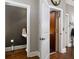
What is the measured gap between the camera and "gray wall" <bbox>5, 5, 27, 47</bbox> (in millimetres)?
5152

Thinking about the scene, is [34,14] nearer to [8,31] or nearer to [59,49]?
[8,31]

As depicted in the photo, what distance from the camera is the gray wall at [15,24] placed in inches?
203

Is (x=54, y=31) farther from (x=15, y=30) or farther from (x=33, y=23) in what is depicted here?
(x=15, y=30)

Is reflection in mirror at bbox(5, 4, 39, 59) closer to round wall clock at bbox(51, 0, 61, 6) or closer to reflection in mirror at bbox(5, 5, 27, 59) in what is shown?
reflection in mirror at bbox(5, 5, 27, 59)

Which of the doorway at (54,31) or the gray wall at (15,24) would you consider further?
the doorway at (54,31)

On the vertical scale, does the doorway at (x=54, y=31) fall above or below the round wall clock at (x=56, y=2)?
below

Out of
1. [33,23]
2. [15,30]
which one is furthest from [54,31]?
[15,30]

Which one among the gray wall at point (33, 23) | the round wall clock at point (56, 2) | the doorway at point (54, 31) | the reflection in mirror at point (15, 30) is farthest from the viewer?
the doorway at point (54, 31)

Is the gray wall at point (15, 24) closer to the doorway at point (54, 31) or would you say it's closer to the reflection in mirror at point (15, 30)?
the reflection in mirror at point (15, 30)

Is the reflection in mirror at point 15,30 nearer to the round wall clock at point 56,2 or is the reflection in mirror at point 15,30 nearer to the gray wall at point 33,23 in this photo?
the gray wall at point 33,23

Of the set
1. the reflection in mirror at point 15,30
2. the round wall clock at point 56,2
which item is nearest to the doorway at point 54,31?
the round wall clock at point 56,2

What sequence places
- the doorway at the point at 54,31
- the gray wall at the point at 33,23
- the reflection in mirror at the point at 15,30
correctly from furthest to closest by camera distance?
1. the doorway at the point at 54,31
2. the reflection in mirror at the point at 15,30
3. the gray wall at the point at 33,23

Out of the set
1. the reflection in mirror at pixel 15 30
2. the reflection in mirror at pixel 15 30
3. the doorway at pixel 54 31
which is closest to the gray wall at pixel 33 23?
the reflection in mirror at pixel 15 30
